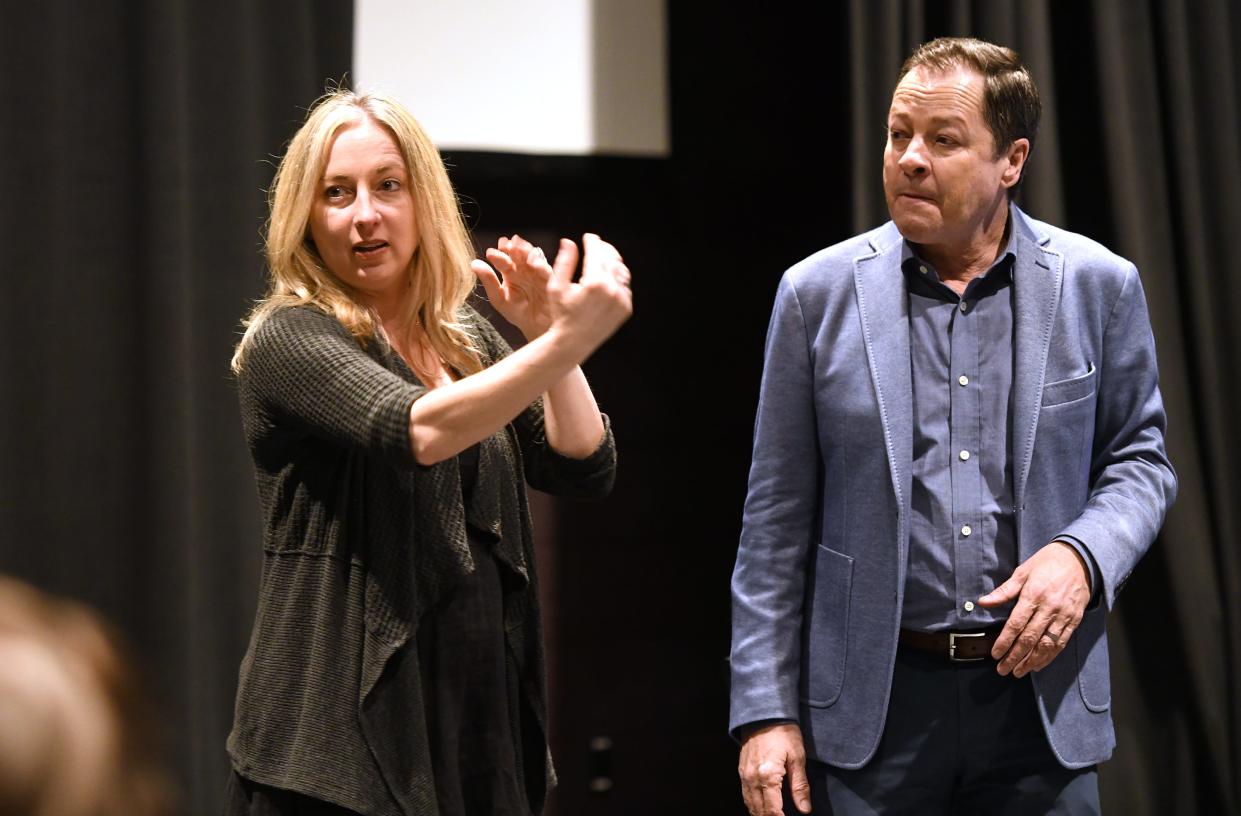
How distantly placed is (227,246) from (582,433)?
1208 mm

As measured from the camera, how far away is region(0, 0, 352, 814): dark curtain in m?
2.65

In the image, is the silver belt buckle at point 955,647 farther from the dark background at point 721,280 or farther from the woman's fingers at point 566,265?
the dark background at point 721,280

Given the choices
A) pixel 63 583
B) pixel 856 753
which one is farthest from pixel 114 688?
pixel 63 583

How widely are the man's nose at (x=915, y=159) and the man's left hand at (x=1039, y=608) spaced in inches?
22.2

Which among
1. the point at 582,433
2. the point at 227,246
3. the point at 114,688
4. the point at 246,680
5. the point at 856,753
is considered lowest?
the point at 856,753

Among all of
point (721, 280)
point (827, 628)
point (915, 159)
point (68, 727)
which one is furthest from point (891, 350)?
point (68, 727)

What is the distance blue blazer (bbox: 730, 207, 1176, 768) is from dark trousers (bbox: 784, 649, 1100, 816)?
1.3 inches

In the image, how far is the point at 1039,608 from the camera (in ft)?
6.27

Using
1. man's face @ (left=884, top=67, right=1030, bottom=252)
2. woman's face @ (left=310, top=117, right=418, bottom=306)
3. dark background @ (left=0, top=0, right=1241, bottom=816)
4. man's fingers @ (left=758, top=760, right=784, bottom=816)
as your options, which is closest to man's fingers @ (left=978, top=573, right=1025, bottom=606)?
man's fingers @ (left=758, top=760, right=784, bottom=816)

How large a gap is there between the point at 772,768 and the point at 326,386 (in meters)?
0.83

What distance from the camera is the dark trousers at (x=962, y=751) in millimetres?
1984

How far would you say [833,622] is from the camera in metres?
2.05

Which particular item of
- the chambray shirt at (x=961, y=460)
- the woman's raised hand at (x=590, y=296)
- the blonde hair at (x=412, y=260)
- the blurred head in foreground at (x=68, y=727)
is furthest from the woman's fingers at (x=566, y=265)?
the blurred head in foreground at (x=68, y=727)

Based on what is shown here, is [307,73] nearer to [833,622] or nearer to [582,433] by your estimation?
[582,433]
